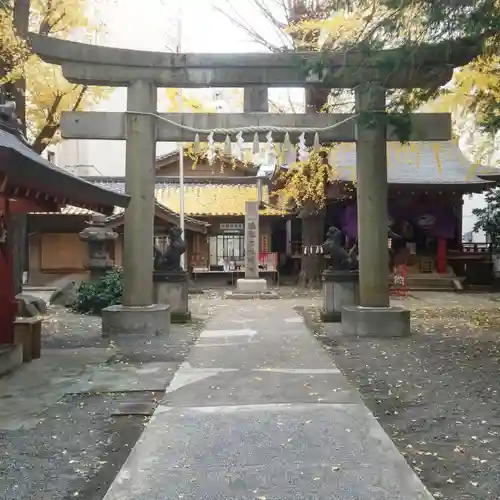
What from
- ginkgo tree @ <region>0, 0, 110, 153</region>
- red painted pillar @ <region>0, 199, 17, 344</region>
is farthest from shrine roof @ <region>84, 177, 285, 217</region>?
red painted pillar @ <region>0, 199, 17, 344</region>

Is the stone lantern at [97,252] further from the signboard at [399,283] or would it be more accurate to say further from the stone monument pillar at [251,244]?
the signboard at [399,283]

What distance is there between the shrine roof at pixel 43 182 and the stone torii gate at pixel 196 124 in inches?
70.7

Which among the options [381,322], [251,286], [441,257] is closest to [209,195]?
[251,286]

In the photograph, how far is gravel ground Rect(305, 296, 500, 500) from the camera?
412 centimetres

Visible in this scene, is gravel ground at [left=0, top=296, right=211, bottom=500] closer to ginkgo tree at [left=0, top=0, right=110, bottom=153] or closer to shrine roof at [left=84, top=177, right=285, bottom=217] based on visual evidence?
ginkgo tree at [left=0, top=0, right=110, bottom=153]

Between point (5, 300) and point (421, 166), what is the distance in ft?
65.9

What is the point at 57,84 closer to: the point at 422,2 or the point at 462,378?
the point at 422,2

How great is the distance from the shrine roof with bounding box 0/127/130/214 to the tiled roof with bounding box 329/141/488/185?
1439 centimetres

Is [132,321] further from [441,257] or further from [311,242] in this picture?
[441,257]

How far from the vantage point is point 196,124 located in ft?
35.5

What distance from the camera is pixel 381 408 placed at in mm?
5715

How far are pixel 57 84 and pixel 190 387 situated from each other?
10274 millimetres

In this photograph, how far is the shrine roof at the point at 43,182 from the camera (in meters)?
5.40

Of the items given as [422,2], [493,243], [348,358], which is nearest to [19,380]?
[348,358]
